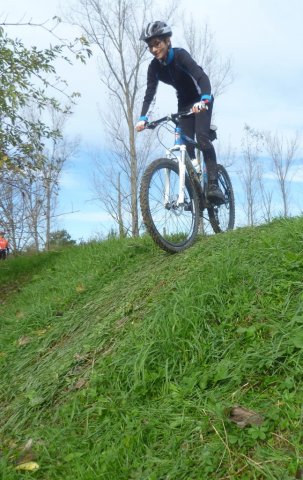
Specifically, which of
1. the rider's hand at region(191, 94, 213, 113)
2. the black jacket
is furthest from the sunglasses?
the rider's hand at region(191, 94, 213, 113)

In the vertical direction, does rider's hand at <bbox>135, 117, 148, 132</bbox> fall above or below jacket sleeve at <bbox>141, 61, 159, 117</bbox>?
below

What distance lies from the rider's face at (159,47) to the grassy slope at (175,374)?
196cm

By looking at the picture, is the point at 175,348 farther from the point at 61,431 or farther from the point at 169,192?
the point at 169,192

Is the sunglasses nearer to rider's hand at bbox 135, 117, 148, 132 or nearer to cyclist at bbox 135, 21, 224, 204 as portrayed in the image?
cyclist at bbox 135, 21, 224, 204

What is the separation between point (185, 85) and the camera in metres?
5.30

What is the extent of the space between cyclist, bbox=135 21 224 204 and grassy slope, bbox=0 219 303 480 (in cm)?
120

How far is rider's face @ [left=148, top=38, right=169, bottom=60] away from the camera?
15.7 feet

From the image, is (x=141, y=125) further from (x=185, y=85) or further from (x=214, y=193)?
(x=214, y=193)

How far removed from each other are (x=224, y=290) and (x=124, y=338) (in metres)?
0.75

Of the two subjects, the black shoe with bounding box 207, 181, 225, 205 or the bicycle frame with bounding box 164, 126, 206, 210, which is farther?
the black shoe with bounding box 207, 181, 225, 205

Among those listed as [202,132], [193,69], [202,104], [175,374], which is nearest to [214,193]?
[202,132]

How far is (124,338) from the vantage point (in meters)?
3.35

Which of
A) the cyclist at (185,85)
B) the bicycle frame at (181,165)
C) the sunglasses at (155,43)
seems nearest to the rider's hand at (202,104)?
the cyclist at (185,85)

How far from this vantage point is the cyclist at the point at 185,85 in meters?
4.76
